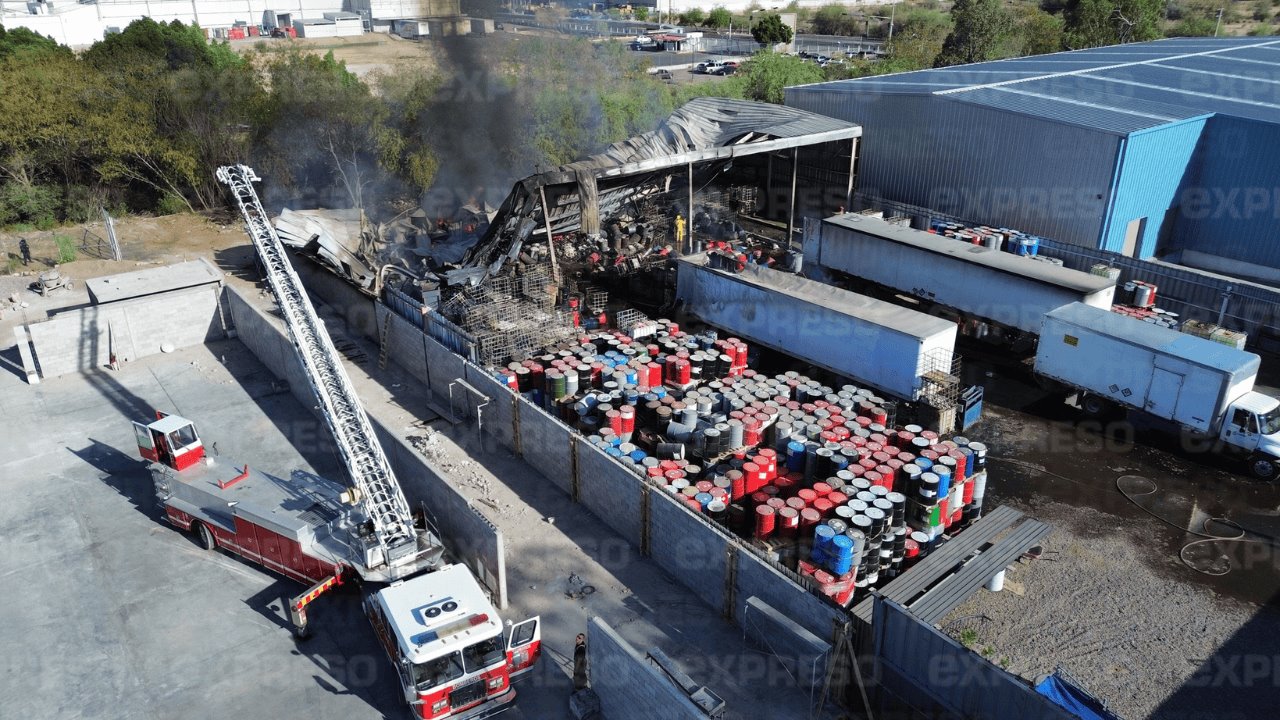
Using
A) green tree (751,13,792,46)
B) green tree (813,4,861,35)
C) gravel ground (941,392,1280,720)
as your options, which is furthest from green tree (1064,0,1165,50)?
gravel ground (941,392,1280,720)

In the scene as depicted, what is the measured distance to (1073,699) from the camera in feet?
36.2

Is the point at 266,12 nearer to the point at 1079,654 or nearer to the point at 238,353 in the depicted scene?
the point at 238,353

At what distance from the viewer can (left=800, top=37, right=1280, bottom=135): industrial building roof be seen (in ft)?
96.5

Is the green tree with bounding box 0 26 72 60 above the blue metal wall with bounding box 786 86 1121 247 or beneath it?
above

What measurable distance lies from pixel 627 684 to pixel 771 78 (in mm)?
41668

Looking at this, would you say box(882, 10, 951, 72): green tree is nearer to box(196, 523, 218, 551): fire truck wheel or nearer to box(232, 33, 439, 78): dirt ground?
box(232, 33, 439, 78): dirt ground

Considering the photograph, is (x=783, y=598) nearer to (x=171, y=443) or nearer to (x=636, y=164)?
(x=171, y=443)

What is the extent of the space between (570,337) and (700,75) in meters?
48.3

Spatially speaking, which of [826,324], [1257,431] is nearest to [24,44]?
[826,324]

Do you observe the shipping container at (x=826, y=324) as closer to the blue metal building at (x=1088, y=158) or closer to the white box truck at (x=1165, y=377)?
the white box truck at (x=1165, y=377)

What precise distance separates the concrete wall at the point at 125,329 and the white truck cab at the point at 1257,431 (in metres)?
26.0

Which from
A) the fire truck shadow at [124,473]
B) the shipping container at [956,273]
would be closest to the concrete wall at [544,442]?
the fire truck shadow at [124,473]

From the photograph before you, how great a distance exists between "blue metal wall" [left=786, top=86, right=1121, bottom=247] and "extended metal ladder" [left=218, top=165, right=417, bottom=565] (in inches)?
901

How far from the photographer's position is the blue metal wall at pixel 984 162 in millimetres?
27766
